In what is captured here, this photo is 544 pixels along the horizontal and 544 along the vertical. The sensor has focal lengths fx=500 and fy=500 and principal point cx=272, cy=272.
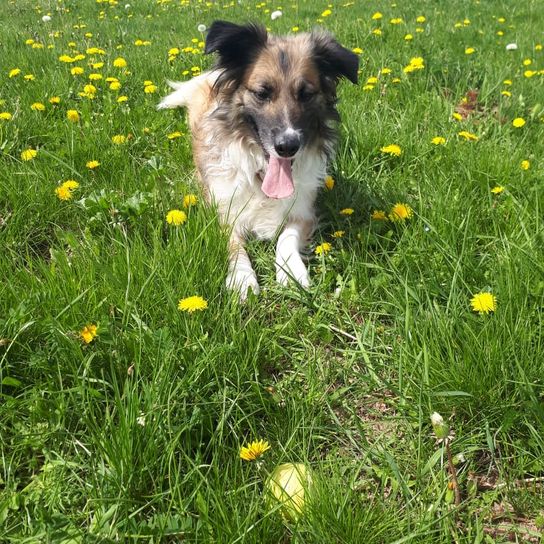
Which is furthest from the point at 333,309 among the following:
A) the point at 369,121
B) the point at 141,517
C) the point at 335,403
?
the point at 369,121

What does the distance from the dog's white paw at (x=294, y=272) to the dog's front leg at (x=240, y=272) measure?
0.13 meters

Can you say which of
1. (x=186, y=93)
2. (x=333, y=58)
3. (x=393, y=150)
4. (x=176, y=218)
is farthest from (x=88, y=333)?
(x=186, y=93)

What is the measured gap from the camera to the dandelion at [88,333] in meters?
1.68

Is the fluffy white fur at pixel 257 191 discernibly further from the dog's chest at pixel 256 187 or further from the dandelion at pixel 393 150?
the dandelion at pixel 393 150

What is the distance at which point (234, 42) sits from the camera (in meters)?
3.16

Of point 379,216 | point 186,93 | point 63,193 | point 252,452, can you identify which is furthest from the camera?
point 186,93

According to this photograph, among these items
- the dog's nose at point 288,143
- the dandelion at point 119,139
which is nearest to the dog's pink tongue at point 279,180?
the dog's nose at point 288,143

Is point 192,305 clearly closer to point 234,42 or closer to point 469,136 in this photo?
point 234,42

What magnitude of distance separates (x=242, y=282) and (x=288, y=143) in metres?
0.97

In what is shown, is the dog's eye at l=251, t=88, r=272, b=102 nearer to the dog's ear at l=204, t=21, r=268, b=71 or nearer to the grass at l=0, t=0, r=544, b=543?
the dog's ear at l=204, t=21, r=268, b=71

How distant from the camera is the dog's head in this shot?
3000mm

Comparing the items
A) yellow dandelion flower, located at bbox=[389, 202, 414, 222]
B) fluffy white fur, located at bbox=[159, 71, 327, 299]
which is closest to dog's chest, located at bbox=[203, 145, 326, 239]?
fluffy white fur, located at bbox=[159, 71, 327, 299]

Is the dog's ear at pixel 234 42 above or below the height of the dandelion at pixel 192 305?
above

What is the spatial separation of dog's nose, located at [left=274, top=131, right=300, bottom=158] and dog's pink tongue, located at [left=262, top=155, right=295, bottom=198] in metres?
0.17
